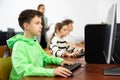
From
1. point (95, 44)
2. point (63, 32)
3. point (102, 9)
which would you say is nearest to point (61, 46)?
point (63, 32)

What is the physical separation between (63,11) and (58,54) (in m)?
4.04

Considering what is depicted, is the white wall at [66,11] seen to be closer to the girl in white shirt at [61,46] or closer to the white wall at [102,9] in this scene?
the white wall at [102,9]

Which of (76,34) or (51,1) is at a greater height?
(51,1)

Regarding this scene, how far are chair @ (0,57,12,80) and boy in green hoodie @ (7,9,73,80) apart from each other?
0.11 ft

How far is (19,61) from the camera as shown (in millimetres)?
1493

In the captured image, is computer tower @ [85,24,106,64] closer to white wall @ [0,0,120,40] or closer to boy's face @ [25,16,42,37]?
boy's face @ [25,16,42,37]

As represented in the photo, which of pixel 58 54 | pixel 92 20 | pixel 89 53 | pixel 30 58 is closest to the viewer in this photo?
pixel 30 58

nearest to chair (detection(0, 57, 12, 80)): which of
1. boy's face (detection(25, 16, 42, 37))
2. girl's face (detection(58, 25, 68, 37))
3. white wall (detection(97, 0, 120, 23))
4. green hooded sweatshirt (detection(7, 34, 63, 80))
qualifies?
green hooded sweatshirt (detection(7, 34, 63, 80))

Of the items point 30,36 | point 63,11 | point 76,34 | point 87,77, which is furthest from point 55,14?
point 87,77

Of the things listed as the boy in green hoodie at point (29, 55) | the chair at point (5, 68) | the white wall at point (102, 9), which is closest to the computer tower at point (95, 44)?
the boy in green hoodie at point (29, 55)

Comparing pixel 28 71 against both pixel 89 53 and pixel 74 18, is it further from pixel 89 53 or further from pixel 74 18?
pixel 74 18

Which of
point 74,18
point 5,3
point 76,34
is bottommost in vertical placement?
point 76,34

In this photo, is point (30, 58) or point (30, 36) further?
point (30, 36)

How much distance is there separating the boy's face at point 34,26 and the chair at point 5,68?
0.25m
